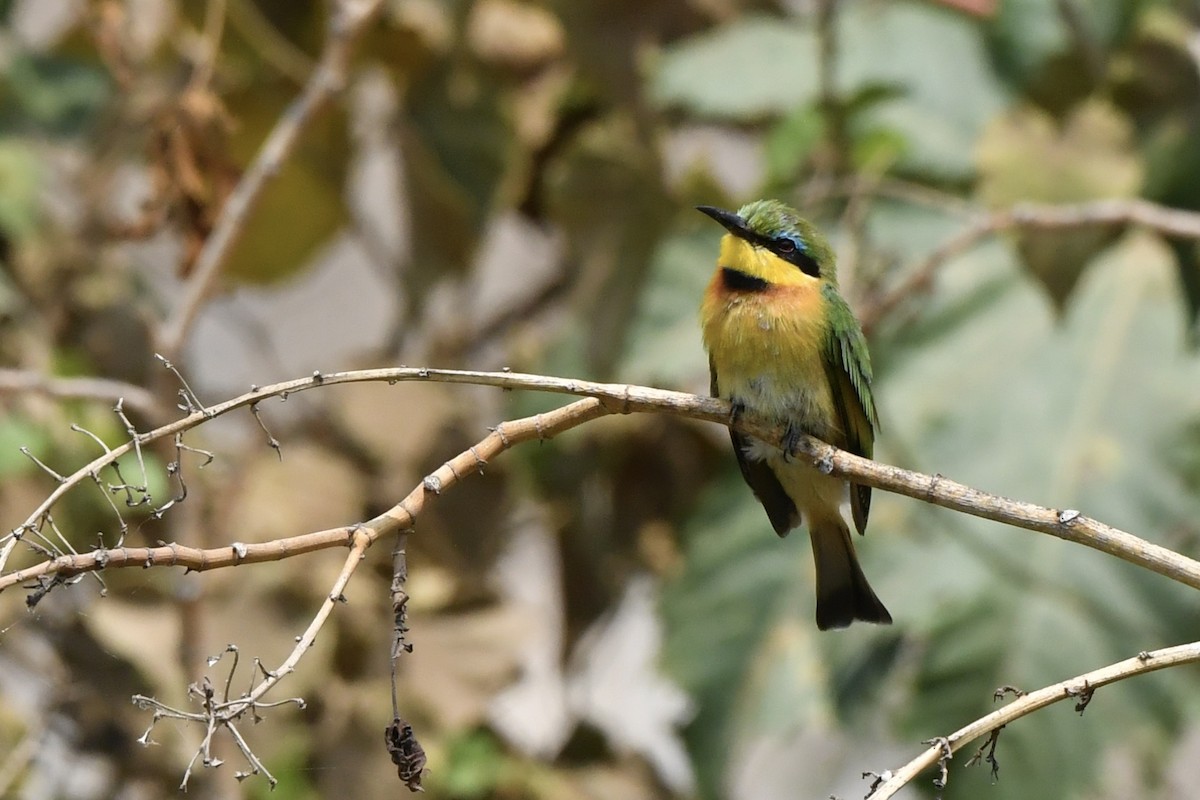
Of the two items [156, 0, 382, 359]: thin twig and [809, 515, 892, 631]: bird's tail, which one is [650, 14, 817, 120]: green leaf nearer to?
[156, 0, 382, 359]: thin twig

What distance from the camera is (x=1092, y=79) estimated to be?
2.51m

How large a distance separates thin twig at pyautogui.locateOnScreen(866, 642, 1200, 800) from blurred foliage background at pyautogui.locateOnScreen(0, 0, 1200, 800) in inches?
44.6

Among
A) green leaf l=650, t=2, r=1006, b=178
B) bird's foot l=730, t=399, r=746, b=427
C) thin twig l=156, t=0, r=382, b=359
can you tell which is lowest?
bird's foot l=730, t=399, r=746, b=427

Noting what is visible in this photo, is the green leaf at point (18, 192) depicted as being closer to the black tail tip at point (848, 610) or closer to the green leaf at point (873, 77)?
the green leaf at point (873, 77)

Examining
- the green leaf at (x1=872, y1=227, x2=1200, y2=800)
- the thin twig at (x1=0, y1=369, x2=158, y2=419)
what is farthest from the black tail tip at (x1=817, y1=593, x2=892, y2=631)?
the thin twig at (x1=0, y1=369, x2=158, y2=419)

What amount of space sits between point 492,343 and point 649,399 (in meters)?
1.97

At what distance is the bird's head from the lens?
1755mm

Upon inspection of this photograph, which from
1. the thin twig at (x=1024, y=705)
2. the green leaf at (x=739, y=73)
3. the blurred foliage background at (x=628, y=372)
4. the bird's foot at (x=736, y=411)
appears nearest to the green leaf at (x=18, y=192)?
the blurred foliage background at (x=628, y=372)

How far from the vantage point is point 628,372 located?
8.05 feet

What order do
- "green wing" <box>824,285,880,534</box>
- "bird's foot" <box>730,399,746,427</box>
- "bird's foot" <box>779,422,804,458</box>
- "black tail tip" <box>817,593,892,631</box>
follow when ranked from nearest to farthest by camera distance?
"bird's foot" <box>730,399,746,427</box> → "bird's foot" <box>779,422,804,458</box> → "black tail tip" <box>817,593,892,631</box> → "green wing" <box>824,285,880,534</box>

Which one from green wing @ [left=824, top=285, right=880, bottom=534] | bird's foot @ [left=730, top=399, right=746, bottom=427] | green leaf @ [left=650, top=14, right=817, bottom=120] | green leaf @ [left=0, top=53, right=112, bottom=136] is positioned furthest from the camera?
green leaf @ [left=650, top=14, right=817, bottom=120]

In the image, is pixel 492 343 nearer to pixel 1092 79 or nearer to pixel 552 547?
pixel 552 547

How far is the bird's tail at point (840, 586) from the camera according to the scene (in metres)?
1.65

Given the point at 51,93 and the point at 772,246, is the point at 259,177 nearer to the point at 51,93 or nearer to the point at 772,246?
the point at 772,246
